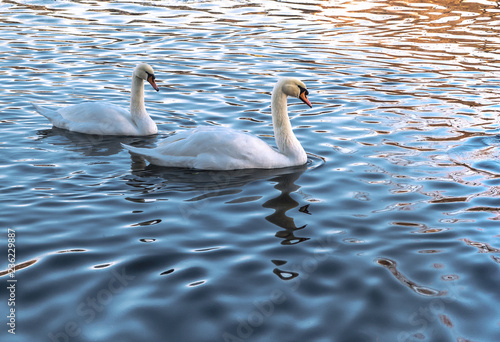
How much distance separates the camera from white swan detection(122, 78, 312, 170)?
9344 mm

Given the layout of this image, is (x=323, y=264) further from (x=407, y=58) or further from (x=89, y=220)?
(x=407, y=58)

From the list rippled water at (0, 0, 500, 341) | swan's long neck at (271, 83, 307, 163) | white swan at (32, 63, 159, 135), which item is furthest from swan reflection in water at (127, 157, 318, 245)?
white swan at (32, 63, 159, 135)

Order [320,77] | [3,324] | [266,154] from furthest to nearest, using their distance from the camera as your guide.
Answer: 1. [320,77]
2. [266,154]
3. [3,324]

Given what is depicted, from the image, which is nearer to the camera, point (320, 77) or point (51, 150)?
point (51, 150)

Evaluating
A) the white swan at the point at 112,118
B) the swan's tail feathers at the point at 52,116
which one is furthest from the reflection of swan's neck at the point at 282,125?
the swan's tail feathers at the point at 52,116

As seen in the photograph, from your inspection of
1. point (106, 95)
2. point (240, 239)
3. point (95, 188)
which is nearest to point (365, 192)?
point (240, 239)

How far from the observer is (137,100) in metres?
11.3

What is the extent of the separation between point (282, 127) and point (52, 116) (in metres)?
4.07

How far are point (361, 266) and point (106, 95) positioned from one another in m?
8.45

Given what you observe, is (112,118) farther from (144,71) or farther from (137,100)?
(144,71)

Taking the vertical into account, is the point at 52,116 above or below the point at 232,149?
below

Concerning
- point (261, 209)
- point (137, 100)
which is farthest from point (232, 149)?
point (137, 100)

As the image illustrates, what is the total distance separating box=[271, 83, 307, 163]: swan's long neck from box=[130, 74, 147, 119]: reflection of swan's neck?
2.51 meters

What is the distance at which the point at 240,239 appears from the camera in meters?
7.27
